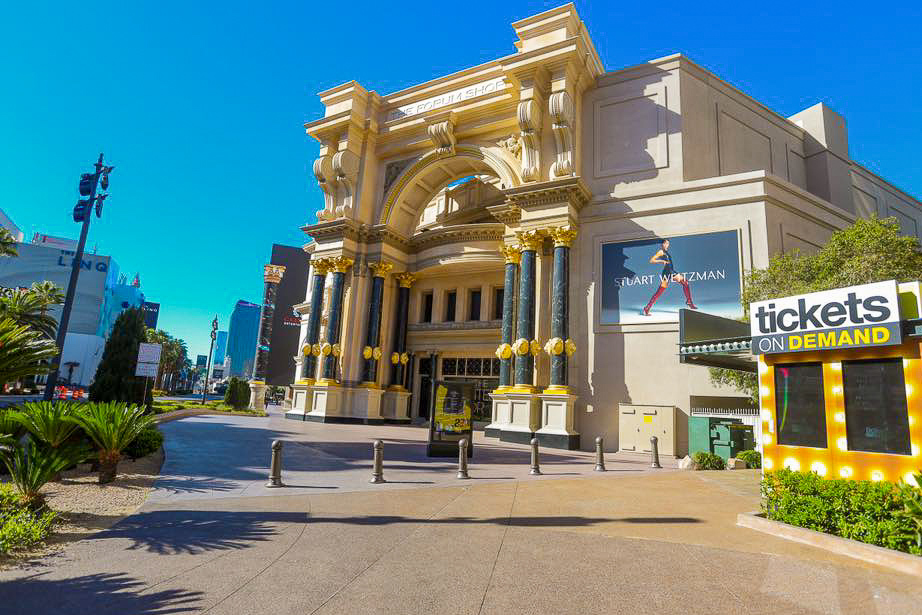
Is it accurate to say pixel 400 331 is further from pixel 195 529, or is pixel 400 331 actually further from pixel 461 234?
pixel 195 529

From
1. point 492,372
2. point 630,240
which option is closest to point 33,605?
point 630,240

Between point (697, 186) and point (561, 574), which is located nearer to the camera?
point (561, 574)

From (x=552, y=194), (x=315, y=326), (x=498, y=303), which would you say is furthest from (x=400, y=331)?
(x=552, y=194)

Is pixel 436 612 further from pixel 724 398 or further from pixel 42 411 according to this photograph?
pixel 724 398

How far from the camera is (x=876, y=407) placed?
6922mm

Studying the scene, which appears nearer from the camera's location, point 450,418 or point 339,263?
point 450,418

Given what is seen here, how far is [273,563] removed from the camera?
5.45m

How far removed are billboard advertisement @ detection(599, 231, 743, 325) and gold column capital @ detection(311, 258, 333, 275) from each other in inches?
639

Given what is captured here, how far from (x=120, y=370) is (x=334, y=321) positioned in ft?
46.2

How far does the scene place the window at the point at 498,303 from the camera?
30.5 metres

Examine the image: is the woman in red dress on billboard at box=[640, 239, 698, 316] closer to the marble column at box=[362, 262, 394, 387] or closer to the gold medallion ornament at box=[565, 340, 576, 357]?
the gold medallion ornament at box=[565, 340, 576, 357]

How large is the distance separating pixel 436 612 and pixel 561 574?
64.9 inches

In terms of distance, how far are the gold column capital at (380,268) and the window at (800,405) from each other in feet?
79.7

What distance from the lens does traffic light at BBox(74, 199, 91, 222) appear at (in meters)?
20.5
